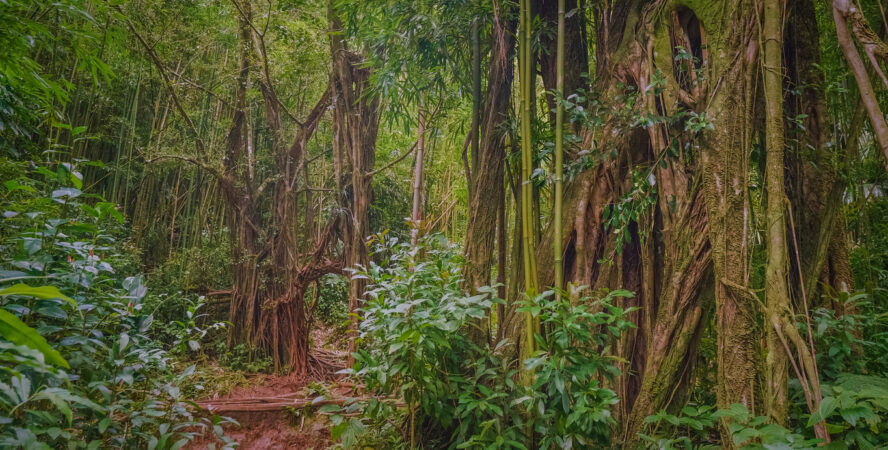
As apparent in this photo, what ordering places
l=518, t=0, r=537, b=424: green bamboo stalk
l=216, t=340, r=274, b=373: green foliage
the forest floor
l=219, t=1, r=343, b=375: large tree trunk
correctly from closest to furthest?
l=518, t=0, r=537, b=424: green bamboo stalk, the forest floor, l=216, t=340, r=274, b=373: green foliage, l=219, t=1, r=343, b=375: large tree trunk

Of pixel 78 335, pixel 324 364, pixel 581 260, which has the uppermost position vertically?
pixel 581 260

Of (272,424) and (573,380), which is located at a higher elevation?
(573,380)

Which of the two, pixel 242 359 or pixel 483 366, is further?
pixel 242 359

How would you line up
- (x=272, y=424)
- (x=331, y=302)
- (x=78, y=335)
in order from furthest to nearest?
(x=331, y=302)
(x=272, y=424)
(x=78, y=335)

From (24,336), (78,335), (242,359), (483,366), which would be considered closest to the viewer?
(24,336)

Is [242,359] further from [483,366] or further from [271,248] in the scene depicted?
[483,366]

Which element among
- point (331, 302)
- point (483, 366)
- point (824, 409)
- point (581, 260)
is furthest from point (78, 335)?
point (331, 302)

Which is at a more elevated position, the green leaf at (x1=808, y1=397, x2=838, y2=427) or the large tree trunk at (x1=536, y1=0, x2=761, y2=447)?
the large tree trunk at (x1=536, y1=0, x2=761, y2=447)

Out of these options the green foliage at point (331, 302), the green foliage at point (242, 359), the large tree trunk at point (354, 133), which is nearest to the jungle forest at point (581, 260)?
the large tree trunk at point (354, 133)

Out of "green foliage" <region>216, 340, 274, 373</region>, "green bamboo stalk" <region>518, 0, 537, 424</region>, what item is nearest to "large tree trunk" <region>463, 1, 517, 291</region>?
"green bamboo stalk" <region>518, 0, 537, 424</region>

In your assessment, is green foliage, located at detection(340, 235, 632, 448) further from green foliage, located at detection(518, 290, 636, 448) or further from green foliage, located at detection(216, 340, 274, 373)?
green foliage, located at detection(216, 340, 274, 373)

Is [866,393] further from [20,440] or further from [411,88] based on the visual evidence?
[411,88]

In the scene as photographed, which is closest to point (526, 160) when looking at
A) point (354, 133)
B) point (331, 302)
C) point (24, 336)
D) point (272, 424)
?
point (24, 336)

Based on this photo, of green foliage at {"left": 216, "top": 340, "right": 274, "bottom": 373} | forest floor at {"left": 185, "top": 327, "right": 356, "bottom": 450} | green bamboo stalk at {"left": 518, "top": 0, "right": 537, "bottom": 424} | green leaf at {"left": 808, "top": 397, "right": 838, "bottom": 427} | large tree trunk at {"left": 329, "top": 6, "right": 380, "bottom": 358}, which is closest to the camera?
green leaf at {"left": 808, "top": 397, "right": 838, "bottom": 427}
